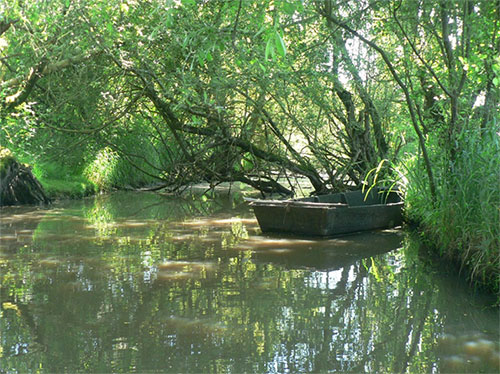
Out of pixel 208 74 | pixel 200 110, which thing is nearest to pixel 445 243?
pixel 208 74

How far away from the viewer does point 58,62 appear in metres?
12.4

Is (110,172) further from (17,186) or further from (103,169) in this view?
(17,186)

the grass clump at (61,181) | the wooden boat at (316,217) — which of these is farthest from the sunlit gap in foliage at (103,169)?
the wooden boat at (316,217)

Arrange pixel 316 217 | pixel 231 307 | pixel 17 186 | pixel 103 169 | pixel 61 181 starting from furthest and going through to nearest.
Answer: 1. pixel 103 169
2. pixel 61 181
3. pixel 17 186
4. pixel 316 217
5. pixel 231 307

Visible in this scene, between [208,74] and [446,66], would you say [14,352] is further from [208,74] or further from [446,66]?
[208,74]

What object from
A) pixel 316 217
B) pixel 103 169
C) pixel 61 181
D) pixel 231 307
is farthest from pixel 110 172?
pixel 231 307

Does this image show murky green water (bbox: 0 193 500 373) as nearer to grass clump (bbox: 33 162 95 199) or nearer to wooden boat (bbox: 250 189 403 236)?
wooden boat (bbox: 250 189 403 236)

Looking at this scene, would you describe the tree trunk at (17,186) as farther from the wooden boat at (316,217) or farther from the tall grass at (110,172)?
the wooden boat at (316,217)

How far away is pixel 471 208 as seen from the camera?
6531 mm

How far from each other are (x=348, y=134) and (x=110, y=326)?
9.68 metres

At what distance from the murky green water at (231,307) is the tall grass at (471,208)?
1.02 ft

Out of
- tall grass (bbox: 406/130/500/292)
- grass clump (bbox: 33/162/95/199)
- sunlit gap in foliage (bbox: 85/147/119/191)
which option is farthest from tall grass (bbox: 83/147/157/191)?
tall grass (bbox: 406/130/500/292)

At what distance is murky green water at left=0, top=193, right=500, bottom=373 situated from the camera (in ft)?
13.7

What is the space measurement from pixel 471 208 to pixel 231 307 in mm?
2808
